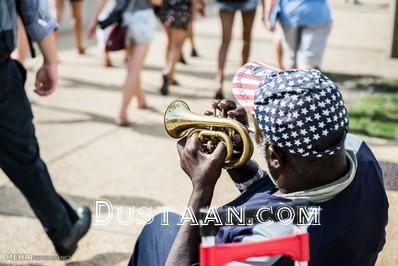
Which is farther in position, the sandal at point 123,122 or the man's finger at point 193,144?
the sandal at point 123,122

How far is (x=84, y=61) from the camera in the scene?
8.46 meters

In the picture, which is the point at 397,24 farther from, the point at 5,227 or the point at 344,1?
the point at 344,1

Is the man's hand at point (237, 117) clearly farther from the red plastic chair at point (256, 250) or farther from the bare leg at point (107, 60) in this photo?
the bare leg at point (107, 60)

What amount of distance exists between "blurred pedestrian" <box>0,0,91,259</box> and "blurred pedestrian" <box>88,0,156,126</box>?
7.39 feet

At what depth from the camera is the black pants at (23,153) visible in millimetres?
3061

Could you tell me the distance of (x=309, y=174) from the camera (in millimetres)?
2016

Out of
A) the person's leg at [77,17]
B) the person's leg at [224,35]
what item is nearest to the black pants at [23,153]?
the person's leg at [224,35]

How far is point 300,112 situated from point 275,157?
0.59ft

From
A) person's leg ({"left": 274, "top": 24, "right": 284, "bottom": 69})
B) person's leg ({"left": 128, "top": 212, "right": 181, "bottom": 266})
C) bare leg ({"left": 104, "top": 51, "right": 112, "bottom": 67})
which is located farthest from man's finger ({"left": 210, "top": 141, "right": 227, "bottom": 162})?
bare leg ({"left": 104, "top": 51, "right": 112, "bottom": 67})

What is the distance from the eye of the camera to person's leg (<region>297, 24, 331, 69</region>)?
5336mm

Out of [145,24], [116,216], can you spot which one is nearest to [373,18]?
[145,24]

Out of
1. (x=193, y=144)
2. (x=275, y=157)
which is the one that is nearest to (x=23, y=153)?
(x=193, y=144)

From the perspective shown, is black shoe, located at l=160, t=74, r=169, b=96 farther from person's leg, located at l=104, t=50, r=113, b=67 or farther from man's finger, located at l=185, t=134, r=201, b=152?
man's finger, located at l=185, t=134, r=201, b=152

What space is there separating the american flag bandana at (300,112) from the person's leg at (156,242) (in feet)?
2.10
